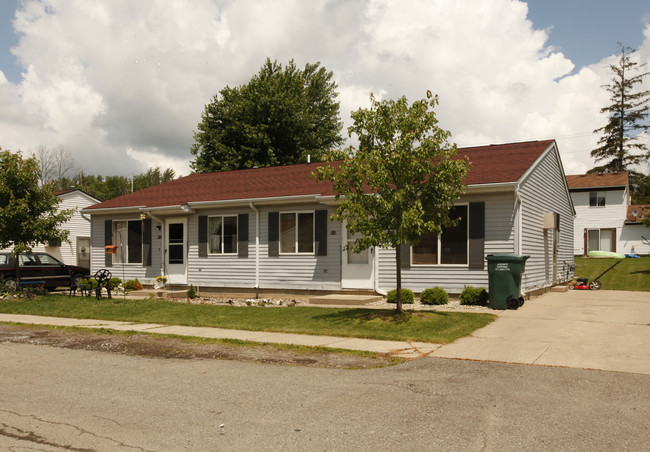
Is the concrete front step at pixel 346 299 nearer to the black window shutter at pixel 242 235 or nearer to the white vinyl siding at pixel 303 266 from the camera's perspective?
the white vinyl siding at pixel 303 266

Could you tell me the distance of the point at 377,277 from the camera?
1595 cm

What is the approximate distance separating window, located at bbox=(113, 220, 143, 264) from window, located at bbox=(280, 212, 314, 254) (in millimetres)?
5986

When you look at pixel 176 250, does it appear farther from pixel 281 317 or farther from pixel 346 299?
pixel 281 317

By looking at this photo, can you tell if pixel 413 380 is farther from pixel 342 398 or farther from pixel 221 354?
pixel 221 354

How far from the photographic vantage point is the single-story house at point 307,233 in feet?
48.3

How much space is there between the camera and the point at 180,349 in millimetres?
9359

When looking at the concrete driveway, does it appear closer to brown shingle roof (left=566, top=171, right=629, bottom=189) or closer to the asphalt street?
the asphalt street

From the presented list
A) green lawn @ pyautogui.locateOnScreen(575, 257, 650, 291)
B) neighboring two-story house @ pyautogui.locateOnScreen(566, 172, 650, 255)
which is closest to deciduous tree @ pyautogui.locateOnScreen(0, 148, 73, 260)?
green lawn @ pyautogui.locateOnScreen(575, 257, 650, 291)

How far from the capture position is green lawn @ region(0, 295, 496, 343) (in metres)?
10.4

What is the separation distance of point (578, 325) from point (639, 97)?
49.4 m

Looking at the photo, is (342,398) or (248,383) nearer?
(342,398)

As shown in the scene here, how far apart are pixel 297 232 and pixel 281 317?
4.84 m

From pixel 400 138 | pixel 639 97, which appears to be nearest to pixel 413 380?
pixel 400 138

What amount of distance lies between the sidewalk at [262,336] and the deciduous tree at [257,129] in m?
20.8
